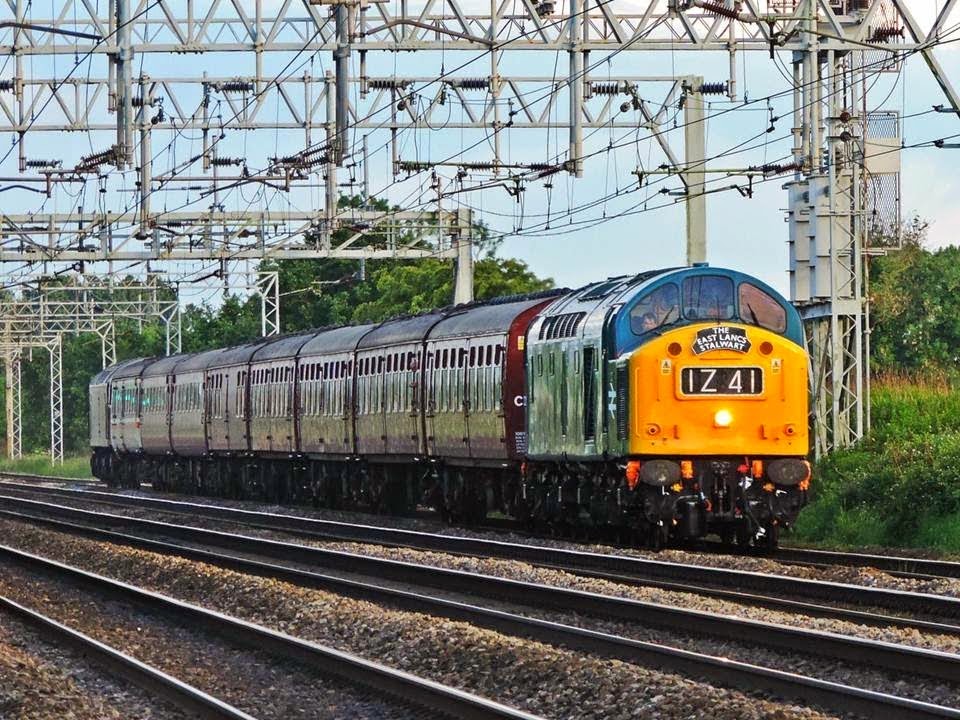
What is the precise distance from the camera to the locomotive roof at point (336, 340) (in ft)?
121

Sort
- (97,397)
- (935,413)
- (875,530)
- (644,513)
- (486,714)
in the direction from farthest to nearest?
(97,397), (935,413), (875,530), (644,513), (486,714)

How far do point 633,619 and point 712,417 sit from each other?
652cm

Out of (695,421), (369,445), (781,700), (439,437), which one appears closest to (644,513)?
(695,421)

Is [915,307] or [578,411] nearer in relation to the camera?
[578,411]

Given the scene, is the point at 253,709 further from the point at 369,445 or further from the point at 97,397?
the point at 97,397

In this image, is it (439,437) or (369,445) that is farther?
(369,445)

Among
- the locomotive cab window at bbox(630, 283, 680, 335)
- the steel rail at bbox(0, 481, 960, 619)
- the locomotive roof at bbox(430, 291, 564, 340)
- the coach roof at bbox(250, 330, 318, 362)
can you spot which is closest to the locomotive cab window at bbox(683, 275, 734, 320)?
the locomotive cab window at bbox(630, 283, 680, 335)

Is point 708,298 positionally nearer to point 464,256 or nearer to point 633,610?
point 633,610

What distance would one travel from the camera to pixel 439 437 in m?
30.4

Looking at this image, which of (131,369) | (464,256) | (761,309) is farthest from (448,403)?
(131,369)

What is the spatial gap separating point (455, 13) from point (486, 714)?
68.9ft

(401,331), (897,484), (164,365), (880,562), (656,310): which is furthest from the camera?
(164,365)

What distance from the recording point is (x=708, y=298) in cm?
2306

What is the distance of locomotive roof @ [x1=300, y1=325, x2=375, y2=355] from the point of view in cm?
3678
